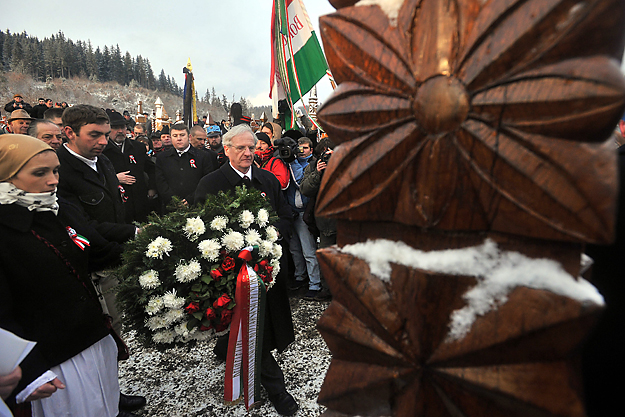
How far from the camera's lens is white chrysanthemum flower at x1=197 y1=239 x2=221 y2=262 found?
1982 mm

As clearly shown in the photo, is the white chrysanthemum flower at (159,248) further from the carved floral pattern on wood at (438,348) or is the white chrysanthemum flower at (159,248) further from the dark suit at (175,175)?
the dark suit at (175,175)

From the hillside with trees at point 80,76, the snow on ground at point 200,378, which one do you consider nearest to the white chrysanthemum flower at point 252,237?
the snow on ground at point 200,378

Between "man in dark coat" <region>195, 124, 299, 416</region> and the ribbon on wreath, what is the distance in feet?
0.61

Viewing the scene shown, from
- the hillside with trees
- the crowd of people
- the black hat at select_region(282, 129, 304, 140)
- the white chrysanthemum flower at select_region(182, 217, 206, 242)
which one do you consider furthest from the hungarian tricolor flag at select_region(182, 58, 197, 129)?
the hillside with trees

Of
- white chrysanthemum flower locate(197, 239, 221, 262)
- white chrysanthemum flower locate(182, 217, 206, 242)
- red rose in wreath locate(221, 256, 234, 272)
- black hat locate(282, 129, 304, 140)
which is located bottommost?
red rose in wreath locate(221, 256, 234, 272)

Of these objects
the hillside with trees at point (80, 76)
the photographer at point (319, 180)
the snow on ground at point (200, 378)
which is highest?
the hillside with trees at point (80, 76)

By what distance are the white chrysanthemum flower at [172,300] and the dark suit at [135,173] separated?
3472mm

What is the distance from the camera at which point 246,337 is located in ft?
7.30

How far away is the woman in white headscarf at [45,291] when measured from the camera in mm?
1558

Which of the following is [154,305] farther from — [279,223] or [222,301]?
[279,223]

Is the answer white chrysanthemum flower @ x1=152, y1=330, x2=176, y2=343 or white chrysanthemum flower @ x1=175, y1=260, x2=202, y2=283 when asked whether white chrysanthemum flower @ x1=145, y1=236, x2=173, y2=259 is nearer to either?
white chrysanthemum flower @ x1=175, y1=260, x2=202, y2=283

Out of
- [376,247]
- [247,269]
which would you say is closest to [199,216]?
[247,269]

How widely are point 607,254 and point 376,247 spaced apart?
76 centimetres

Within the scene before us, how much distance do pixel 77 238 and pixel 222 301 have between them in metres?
0.95
